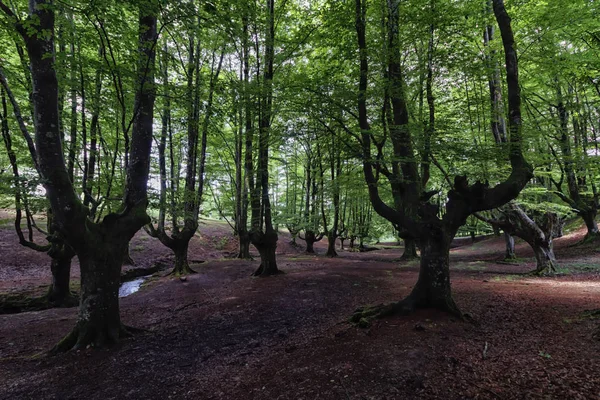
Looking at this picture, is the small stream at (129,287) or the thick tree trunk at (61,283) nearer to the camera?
the thick tree trunk at (61,283)

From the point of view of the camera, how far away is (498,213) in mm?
12203

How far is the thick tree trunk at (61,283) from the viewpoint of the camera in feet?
29.1

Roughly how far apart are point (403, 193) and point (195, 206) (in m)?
10.5

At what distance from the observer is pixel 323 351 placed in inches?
177

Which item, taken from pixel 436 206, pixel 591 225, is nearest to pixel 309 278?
pixel 436 206

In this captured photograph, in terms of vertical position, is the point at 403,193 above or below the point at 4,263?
above

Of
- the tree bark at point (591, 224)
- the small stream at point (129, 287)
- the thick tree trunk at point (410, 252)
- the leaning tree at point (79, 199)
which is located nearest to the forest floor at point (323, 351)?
the leaning tree at point (79, 199)

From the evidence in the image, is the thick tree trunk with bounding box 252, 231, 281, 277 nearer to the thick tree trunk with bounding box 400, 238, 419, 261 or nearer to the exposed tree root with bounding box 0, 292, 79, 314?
the exposed tree root with bounding box 0, 292, 79, 314

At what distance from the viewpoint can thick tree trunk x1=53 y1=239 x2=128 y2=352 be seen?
17.3 feet

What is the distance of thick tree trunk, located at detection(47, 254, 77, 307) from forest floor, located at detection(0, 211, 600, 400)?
1.18 m

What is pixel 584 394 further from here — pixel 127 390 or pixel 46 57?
pixel 46 57

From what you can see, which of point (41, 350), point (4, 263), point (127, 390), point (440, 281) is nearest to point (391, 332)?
point (440, 281)

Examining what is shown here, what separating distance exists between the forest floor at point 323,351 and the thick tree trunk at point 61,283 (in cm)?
118

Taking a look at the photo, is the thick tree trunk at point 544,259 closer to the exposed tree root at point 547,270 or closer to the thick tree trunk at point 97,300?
the exposed tree root at point 547,270
